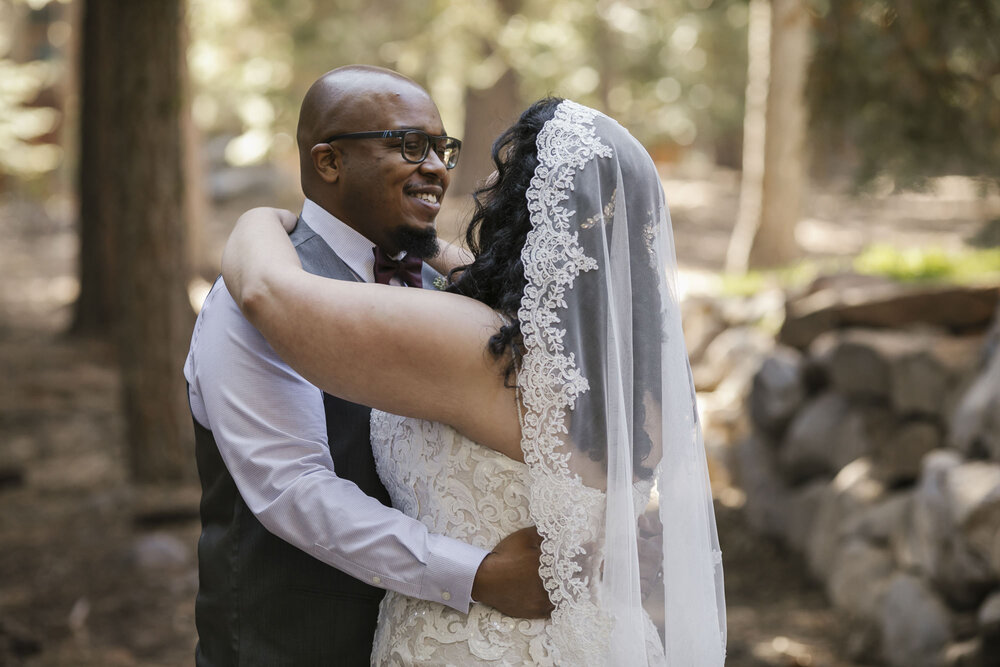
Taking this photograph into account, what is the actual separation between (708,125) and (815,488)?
17915mm

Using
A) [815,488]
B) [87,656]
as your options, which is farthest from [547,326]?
[815,488]

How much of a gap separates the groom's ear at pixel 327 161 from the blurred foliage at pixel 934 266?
606 centimetres

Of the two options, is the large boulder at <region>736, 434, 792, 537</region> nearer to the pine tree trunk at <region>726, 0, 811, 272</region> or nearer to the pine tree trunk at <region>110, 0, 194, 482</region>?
the pine tree trunk at <region>110, 0, 194, 482</region>

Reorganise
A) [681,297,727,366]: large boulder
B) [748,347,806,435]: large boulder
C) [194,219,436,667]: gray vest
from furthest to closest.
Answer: [681,297,727,366]: large boulder < [748,347,806,435]: large boulder < [194,219,436,667]: gray vest

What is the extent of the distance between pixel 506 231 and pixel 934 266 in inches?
275

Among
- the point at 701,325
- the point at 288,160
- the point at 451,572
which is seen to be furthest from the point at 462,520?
the point at 288,160

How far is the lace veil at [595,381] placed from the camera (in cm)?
184

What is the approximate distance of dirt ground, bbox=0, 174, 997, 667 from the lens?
5.09m

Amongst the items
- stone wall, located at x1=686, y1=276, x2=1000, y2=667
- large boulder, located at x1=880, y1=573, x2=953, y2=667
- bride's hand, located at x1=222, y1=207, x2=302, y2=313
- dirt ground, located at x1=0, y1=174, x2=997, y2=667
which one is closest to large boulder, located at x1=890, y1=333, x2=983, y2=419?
stone wall, located at x1=686, y1=276, x2=1000, y2=667

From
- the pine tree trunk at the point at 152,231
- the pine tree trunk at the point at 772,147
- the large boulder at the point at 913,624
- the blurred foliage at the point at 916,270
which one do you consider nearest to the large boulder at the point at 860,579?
the large boulder at the point at 913,624

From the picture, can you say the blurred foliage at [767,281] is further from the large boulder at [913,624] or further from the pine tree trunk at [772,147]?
the large boulder at [913,624]

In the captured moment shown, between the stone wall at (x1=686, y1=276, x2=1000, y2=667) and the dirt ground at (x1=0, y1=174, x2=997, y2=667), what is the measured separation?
28 centimetres

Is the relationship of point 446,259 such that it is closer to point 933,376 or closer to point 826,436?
point 933,376

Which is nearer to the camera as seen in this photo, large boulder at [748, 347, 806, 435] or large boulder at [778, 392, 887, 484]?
large boulder at [778, 392, 887, 484]
